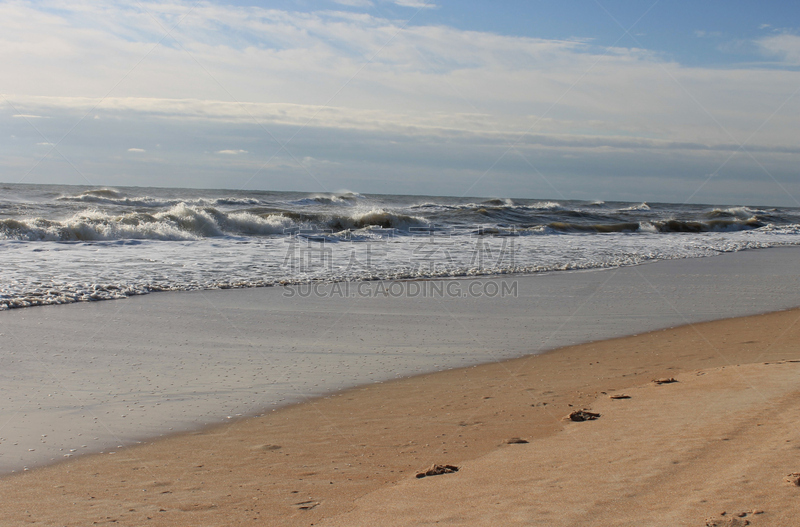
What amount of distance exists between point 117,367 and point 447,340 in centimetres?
317

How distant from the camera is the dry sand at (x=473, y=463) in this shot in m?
2.24

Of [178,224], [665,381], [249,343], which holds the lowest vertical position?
[249,343]

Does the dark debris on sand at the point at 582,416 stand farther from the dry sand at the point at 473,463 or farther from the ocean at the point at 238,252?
the ocean at the point at 238,252

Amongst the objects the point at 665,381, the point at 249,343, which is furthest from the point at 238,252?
the point at 665,381

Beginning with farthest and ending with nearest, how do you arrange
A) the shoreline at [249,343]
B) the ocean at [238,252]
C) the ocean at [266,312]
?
the ocean at [238,252] → the ocean at [266,312] → the shoreline at [249,343]

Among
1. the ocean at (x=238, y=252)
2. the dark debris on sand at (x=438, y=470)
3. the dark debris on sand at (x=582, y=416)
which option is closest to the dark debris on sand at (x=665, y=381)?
the dark debris on sand at (x=582, y=416)

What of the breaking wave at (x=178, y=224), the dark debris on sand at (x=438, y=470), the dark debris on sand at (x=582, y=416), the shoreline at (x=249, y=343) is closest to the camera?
the dark debris on sand at (x=438, y=470)

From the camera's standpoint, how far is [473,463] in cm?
287

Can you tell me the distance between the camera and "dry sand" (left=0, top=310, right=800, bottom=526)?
224 centimetres

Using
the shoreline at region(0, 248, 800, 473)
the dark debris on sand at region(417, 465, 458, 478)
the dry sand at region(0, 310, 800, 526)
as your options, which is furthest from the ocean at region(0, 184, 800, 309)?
the dark debris on sand at region(417, 465, 458, 478)

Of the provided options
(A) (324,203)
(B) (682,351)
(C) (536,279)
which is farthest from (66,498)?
(A) (324,203)

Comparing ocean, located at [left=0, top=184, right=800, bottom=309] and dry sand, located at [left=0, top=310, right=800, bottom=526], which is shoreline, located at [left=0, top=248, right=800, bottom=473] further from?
ocean, located at [left=0, top=184, right=800, bottom=309]

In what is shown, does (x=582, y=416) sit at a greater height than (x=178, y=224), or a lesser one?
lesser

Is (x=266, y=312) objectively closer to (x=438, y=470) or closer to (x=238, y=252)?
(x=438, y=470)
